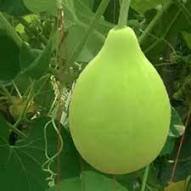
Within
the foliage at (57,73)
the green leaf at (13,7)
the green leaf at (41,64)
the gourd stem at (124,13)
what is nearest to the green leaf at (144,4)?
the foliage at (57,73)

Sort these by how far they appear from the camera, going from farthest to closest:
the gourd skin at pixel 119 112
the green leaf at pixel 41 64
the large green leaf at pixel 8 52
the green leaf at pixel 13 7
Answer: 1. the green leaf at pixel 13 7
2. the large green leaf at pixel 8 52
3. the green leaf at pixel 41 64
4. the gourd skin at pixel 119 112

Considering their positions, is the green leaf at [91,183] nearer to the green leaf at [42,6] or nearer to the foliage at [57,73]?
the foliage at [57,73]

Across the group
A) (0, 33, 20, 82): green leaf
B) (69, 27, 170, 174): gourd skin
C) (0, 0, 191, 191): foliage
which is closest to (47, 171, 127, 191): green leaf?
(0, 0, 191, 191): foliage

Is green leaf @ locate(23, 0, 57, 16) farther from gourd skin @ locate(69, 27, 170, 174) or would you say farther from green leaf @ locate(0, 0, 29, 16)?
gourd skin @ locate(69, 27, 170, 174)

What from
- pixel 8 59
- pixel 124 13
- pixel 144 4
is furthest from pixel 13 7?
pixel 124 13

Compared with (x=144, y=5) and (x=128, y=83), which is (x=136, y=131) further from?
(x=144, y=5)

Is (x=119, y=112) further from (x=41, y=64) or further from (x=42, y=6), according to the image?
(x=42, y=6)

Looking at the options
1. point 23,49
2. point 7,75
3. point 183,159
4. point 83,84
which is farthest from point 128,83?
point 183,159

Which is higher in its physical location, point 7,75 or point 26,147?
point 7,75
